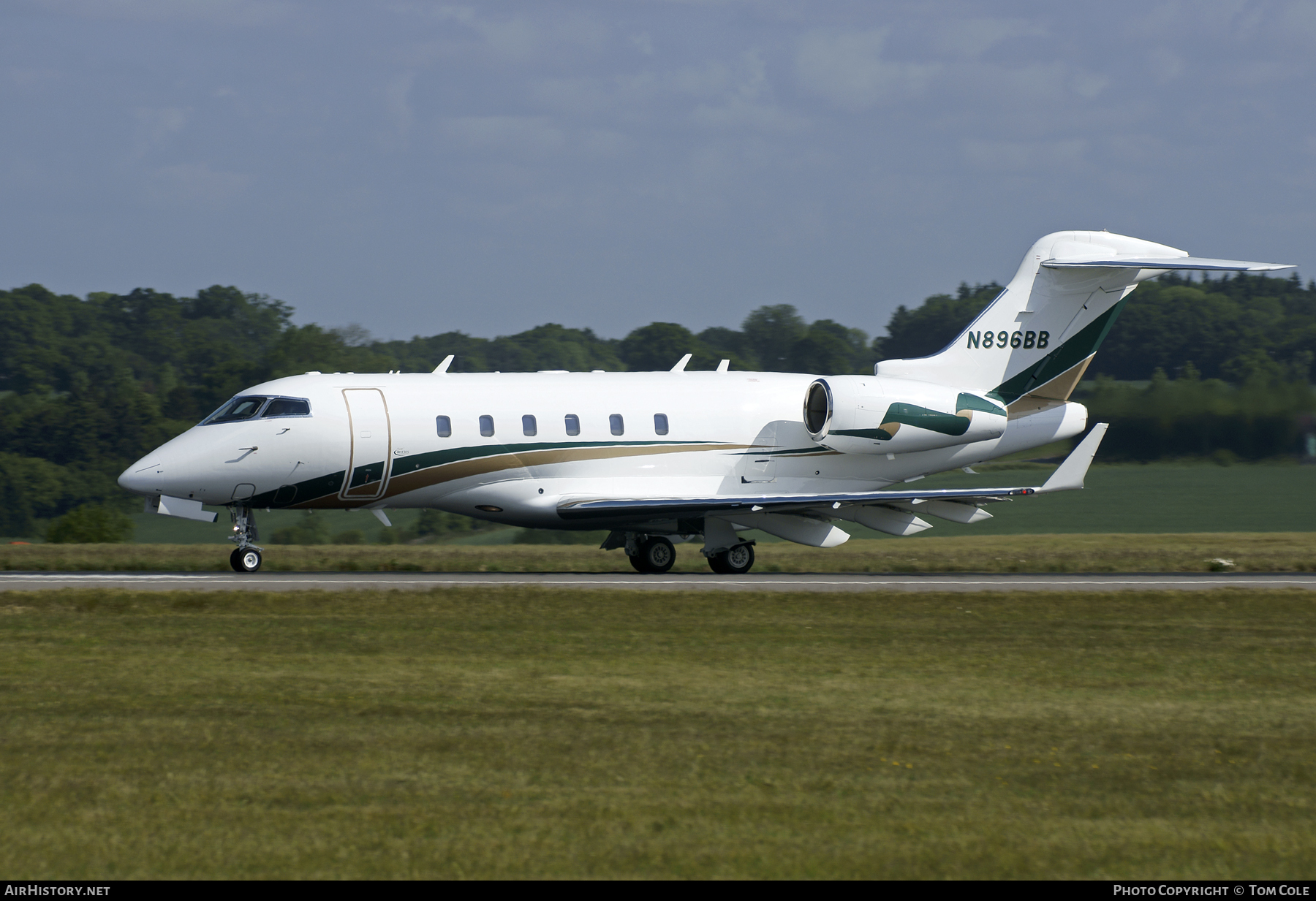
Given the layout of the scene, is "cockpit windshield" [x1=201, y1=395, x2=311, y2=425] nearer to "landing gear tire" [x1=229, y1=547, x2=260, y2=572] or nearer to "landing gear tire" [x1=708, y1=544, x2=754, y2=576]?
"landing gear tire" [x1=229, y1=547, x2=260, y2=572]

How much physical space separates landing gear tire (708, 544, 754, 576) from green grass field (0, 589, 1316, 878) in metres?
7.70

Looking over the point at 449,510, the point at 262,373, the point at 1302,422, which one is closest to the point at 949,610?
the point at 449,510

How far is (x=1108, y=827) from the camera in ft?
27.1

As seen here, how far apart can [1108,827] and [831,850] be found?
1769 millimetres

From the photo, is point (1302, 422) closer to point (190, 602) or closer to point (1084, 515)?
point (1084, 515)

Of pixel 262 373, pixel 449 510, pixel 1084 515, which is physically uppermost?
pixel 262 373

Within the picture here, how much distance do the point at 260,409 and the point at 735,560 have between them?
8.76 meters

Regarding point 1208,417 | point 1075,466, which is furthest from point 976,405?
point 1208,417

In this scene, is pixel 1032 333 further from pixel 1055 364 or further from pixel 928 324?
pixel 928 324

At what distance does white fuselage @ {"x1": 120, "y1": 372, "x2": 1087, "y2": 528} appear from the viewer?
902 inches

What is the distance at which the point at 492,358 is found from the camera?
103 m

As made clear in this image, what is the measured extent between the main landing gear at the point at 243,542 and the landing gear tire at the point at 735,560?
802 centimetres

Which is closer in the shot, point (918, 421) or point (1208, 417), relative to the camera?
point (918, 421)

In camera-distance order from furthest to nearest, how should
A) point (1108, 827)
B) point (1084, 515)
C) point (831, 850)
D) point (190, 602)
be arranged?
point (1084, 515) → point (190, 602) → point (1108, 827) → point (831, 850)
